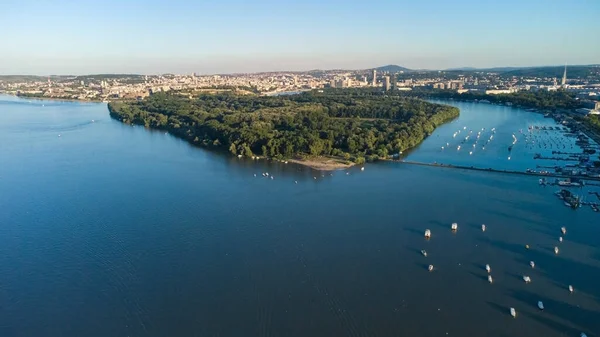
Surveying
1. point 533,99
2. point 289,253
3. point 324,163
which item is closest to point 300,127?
point 324,163

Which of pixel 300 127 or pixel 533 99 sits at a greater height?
pixel 533 99

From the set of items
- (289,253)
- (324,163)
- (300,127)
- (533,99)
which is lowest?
(289,253)

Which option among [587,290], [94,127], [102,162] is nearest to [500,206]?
[587,290]

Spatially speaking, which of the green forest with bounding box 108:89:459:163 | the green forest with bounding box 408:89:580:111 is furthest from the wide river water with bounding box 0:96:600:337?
the green forest with bounding box 408:89:580:111

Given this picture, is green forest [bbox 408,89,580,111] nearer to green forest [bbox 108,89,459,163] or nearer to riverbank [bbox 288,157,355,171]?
green forest [bbox 108,89,459,163]

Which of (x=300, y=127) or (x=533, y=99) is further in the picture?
(x=533, y=99)

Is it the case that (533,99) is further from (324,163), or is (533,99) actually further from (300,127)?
(324,163)

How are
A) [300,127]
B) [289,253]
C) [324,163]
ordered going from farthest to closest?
[300,127] → [324,163] → [289,253]

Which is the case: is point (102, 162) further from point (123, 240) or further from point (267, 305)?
point (267, 305)
